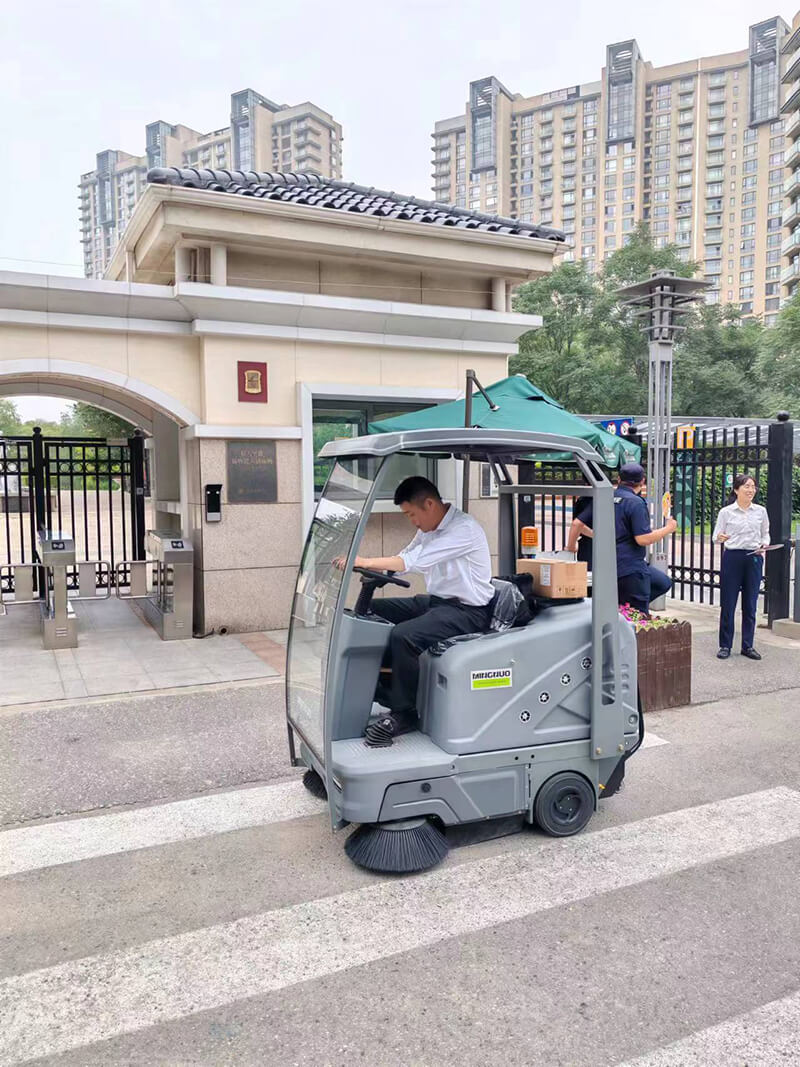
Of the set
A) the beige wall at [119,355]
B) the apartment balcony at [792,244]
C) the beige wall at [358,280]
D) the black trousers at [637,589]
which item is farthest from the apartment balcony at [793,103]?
the black trousers at [637,589]

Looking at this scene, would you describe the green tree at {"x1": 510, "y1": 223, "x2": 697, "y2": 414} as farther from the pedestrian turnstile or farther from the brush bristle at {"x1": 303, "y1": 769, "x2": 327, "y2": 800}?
the brush bristle at {"x1": 303, "y1": 769, "x2": 327, "y2": 800}

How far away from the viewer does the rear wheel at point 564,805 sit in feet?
12.6

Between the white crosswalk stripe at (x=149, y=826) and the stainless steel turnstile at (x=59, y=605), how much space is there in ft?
13.4

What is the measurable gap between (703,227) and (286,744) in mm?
110922

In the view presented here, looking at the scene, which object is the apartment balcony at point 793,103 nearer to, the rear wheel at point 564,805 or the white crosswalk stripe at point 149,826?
the rear wheel at point 564,805

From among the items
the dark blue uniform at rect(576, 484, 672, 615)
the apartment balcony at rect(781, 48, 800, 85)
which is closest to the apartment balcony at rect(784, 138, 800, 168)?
the apartment balcony at rect(781, 48, 800, 85)

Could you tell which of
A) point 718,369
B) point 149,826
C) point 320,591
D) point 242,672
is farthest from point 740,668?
point 718,369

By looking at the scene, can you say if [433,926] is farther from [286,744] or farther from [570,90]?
[570,90]

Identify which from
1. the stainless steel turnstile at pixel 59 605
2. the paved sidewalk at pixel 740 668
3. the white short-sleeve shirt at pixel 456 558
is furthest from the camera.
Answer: the stainless steel turnstile at pixel 59 605

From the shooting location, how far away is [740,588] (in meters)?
7.65

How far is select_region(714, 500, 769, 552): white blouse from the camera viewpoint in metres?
7.48

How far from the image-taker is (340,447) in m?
3.98

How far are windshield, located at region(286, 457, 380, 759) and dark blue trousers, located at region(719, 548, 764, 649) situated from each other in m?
5.03

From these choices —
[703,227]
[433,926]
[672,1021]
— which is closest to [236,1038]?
[433,926]
